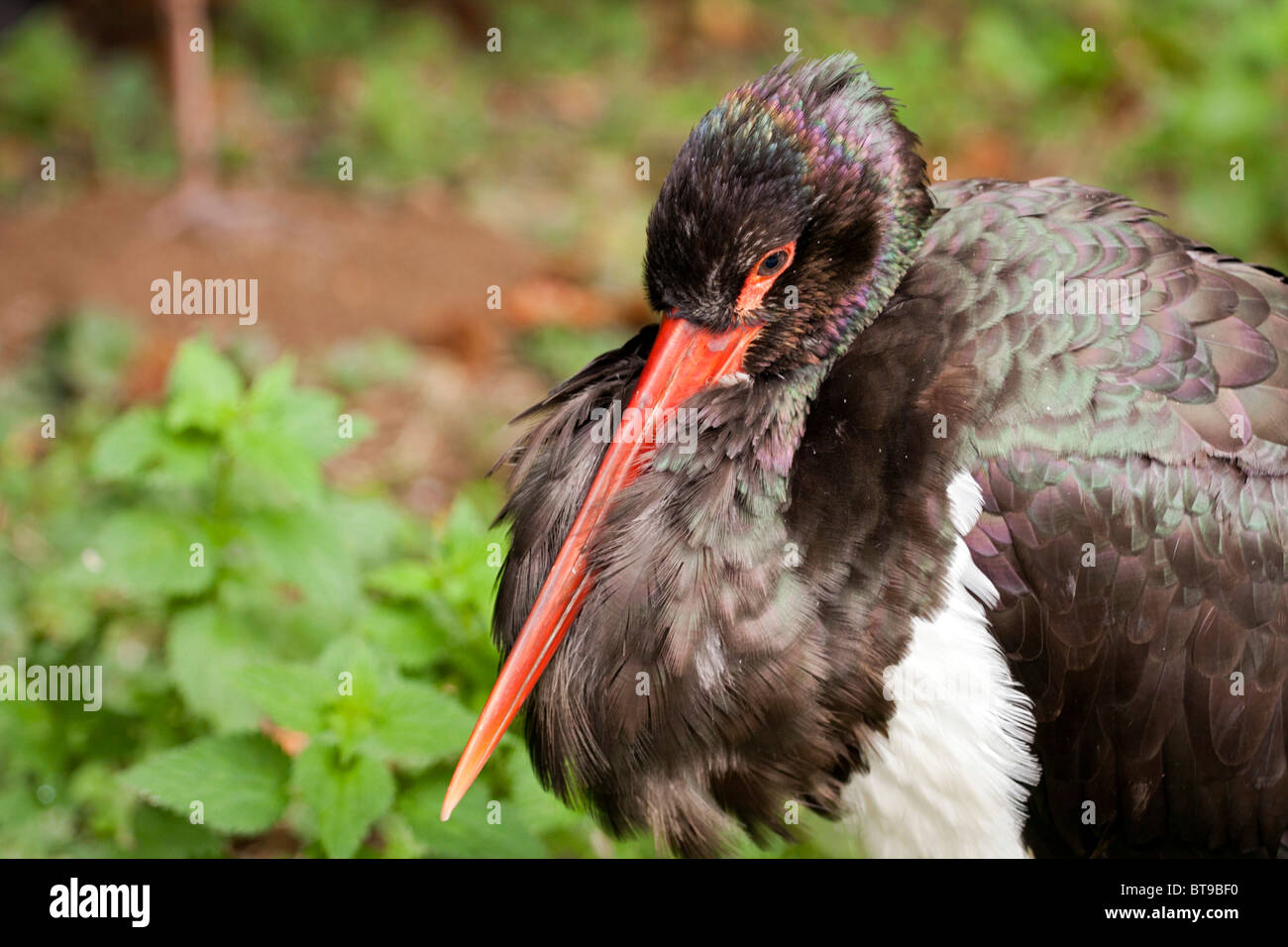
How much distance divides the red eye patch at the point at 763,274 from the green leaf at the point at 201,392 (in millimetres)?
1211

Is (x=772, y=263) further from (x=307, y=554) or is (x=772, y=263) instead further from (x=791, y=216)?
(x=307, y=554)

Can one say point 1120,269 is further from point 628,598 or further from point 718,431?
point 628,598

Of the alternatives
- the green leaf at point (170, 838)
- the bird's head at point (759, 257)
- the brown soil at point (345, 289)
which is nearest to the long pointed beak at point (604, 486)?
the bird's head at point (759, 257)

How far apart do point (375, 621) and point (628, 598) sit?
0.72 meters

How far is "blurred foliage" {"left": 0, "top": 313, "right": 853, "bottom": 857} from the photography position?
2.65 metres

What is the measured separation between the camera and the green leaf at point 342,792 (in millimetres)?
2535

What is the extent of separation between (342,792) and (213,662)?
545 millimetres

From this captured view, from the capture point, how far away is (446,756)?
8.89 feet

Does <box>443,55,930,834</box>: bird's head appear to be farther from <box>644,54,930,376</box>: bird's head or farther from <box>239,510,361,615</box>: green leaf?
<box>239,510,361,615</box>: green leaf

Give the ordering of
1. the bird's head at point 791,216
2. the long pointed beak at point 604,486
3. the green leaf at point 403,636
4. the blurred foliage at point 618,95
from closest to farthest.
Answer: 1. the bird's head at point 791,216
2. the long pointed beak at point 604,486
3. the green leaf at point 403,636
4. the blurred foliage at point 618,95

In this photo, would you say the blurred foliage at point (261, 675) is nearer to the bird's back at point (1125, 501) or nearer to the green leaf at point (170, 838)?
the green leaf at point (170, 838)

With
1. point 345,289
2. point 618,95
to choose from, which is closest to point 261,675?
point 345,289

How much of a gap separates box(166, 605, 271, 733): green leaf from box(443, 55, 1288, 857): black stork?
0.67 m
